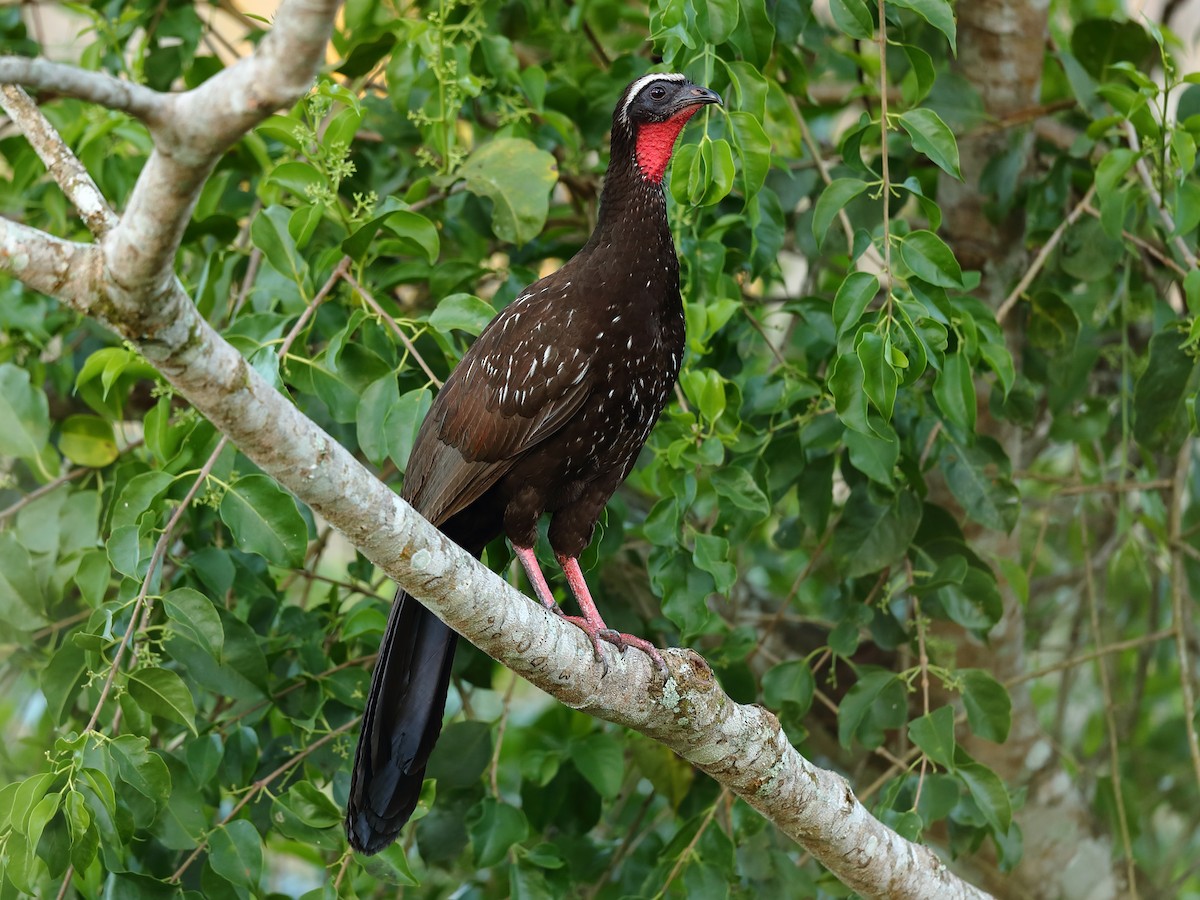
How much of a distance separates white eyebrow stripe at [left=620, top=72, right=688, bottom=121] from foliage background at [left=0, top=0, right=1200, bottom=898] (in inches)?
6.2

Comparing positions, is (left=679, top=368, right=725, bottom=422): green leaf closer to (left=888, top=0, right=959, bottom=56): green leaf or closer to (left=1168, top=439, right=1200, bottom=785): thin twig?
(left=888, top=0, right=959, bottom=56): green leaf

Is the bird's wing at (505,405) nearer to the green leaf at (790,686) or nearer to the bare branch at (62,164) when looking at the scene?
the green leaf at (790,686)

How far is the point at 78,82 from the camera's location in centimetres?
133

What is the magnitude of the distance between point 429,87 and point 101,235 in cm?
171

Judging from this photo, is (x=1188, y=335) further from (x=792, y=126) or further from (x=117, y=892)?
(x=117, y=892)

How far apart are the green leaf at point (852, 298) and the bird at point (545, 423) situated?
1.71 feet

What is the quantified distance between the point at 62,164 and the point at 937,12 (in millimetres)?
1605

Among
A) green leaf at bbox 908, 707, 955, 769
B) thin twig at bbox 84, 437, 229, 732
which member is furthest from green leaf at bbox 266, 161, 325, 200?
green leaf at bbox 908, 707, 955, 769

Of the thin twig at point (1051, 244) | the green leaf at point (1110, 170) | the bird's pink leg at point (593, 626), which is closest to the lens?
the bird's pink leg at point (593, 626)

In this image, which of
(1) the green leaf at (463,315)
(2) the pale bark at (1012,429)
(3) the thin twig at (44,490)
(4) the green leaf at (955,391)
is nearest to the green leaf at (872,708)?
(4) the green leaf at (955,391)

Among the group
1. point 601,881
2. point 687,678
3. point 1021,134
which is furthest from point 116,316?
point 1021,134

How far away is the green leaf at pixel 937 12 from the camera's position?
7.88ft

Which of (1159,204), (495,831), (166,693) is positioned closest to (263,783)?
(166,693)

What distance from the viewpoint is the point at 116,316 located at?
1511 millimetres
